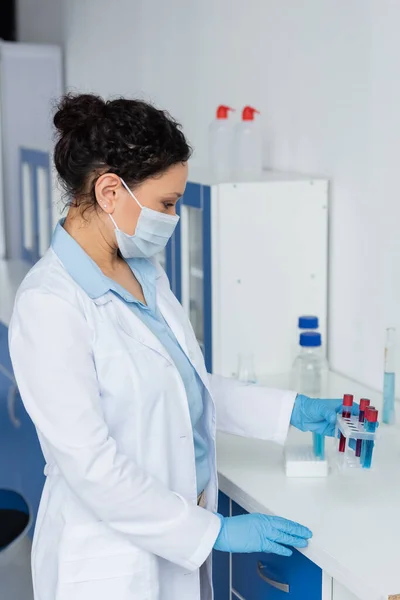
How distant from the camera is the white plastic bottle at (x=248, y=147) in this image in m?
2.24

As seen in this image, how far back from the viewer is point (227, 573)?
168 centimetres

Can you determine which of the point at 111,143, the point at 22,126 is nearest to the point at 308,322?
the point at 111,143

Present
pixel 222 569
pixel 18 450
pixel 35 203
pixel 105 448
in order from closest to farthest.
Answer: pixel 105 448 → pixel 222 569 → pixel 18 450 → pixel 35 203

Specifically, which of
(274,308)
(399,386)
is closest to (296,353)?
(274,308)

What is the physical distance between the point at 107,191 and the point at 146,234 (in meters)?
0.10

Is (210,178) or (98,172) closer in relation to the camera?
(98,172)

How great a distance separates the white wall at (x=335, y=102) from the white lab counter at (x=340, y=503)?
0.39 m

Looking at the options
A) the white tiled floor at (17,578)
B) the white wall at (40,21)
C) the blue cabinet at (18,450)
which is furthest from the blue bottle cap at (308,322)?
the white wall at (40,21)

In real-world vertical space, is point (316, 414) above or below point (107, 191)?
below

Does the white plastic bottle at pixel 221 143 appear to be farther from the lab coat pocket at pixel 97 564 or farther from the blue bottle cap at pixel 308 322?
the lab coat pocket at pixel 97 564

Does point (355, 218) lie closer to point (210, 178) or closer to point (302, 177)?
point (302, 177)

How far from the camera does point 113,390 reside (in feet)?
4.25

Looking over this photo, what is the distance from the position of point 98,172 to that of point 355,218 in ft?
3.02

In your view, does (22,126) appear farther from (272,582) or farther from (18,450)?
(272,582)
